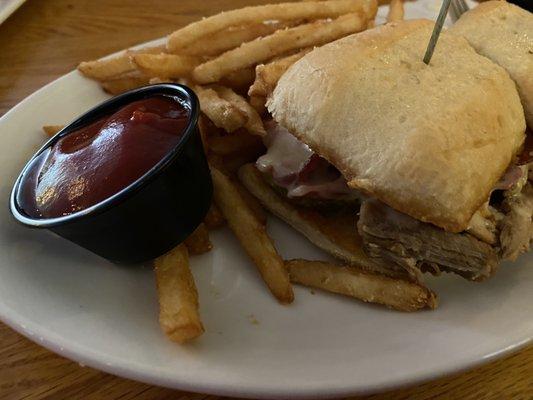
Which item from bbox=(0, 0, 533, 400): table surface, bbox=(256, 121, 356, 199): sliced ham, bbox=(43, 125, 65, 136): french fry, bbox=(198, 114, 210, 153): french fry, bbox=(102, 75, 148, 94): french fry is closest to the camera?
bbox=(0, 0, 533, 400): table surface

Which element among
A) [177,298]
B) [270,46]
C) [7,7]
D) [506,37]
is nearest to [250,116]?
[270,46]

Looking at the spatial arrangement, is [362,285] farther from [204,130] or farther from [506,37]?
[506,37]

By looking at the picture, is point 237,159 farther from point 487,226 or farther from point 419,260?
point 487,226

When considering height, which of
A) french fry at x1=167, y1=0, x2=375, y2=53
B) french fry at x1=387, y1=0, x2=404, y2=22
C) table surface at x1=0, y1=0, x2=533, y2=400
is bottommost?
table surface at x1=0, y1=0, x2=533, y2=400

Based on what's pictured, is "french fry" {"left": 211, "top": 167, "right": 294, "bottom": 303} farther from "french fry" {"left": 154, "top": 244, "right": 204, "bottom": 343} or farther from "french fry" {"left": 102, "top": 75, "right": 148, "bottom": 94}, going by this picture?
"french fry" {"left": 102, "top": 75, "right": 148, "bottom": 94}

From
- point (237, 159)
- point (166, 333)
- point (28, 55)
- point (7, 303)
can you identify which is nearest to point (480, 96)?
point (237, 159)

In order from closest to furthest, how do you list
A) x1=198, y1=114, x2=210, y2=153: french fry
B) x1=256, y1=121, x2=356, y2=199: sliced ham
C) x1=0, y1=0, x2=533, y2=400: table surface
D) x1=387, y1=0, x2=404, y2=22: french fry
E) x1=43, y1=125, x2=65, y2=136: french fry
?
x1=0, y1=0, x2=533, y2=400: table surface < x1=256, y1=121, x2=356, y2=199: sliced ham < x1=198, y1=114, x2=210, y2=153: french fry < x1=43, y1=125, x2=65, y2=136: french fry < x1=387, y1=0, x2=404, y2=22: french fry

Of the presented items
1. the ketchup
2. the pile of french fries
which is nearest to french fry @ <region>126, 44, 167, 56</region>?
the pile of french fries

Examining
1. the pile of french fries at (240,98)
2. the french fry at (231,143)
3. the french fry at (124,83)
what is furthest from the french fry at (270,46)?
the french fry at (124,83)
